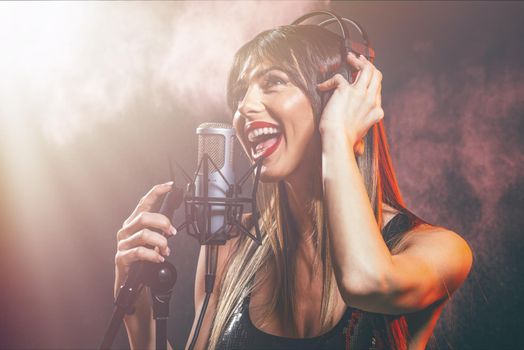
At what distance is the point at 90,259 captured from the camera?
218 centimetres

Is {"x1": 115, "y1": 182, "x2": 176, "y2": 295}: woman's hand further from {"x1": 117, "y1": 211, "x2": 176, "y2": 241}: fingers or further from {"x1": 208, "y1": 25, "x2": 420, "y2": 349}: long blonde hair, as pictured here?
{"x1": 208, "y1": 25, "x2": 420, "y2": 349}: long blonde hair

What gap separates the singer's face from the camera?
1.86 meters

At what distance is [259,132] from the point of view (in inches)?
75.5

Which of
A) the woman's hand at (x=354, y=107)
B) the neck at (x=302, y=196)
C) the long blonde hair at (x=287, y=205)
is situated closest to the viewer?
the woman's hand at (x=354, y=107)

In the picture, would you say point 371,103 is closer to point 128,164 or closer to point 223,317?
point 223,317

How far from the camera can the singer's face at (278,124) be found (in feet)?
6.09

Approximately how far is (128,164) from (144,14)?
64 cm

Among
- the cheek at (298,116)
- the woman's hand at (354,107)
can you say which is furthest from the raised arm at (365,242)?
the cheek at (298,116)

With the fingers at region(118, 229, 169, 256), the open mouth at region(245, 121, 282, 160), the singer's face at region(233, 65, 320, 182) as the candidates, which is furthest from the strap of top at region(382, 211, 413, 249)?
the fingers at region(118, 229, 169, 256)

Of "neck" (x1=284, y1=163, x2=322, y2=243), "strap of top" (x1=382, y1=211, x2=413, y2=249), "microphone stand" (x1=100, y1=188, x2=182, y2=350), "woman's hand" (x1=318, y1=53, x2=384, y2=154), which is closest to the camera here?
"microphone stand" (x1=100, y1=188, x2=182, y2=350)

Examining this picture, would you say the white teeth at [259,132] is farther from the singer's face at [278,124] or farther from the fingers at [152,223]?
the fingers at [152,223]

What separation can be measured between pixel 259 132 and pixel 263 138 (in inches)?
1.1

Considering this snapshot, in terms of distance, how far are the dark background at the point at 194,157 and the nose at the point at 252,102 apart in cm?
17

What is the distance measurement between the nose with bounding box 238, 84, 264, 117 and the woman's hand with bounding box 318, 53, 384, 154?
309mm
